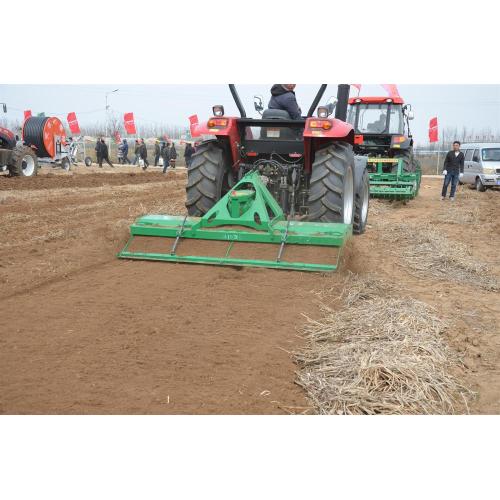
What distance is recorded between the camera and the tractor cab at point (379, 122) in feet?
43.1

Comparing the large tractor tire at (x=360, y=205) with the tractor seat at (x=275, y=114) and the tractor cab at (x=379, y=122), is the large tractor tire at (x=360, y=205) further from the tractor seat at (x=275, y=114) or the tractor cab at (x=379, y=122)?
the tractor cab at (x=379, y=122)

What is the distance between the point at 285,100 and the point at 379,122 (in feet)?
25.4

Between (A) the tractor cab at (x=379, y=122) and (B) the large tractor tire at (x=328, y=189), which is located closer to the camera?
(B) the large tractor tire at (x=328, y=189)

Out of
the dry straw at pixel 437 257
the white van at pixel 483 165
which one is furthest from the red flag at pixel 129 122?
the dry straw at pixel 437 257

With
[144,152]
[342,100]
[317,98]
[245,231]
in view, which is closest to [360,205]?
[342,100]

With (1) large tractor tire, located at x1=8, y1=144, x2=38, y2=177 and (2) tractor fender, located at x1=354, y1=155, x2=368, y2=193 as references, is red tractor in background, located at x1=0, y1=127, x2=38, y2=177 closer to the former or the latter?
(1) large tractor tire, located at x1=8, y1=144, x2=38, y2=177

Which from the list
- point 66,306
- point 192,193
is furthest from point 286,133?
point 66,306

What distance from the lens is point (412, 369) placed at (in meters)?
3.07

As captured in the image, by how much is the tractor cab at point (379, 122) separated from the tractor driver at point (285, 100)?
6912 mm

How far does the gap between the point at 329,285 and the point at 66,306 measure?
2090 millimetres

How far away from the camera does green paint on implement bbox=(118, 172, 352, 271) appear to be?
192 inches

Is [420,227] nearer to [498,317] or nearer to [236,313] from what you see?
[498,317]

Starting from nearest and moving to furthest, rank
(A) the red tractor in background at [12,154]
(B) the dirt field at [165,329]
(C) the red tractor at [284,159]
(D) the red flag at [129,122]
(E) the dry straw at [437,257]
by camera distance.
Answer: (B) the dirt field at [165,329] → (E) the dry straw at [437,257] → (C) the red tractor at [284,159] → (A) the red tractor in background at [12,154] → (D) the red flag at [129,122]

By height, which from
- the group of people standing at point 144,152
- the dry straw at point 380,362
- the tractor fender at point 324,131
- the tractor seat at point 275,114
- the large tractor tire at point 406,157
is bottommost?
the group of people standing at point 144,152
